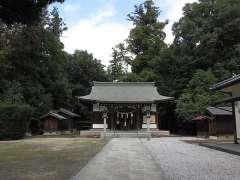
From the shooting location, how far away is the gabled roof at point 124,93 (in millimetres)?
35812

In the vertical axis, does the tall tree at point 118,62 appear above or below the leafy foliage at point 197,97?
above

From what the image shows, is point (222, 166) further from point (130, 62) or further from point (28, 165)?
point (130, 62)

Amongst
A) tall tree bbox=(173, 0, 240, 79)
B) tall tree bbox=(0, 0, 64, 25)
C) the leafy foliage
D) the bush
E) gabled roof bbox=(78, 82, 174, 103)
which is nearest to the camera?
tall tree bbox=(0, 0, 64, 25)

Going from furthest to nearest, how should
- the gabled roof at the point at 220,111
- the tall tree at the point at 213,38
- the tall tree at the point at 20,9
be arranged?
the tall tree at the point at 213,38 → the gabled roof at the point at 220,111 → the tall tree at the point at 20,9

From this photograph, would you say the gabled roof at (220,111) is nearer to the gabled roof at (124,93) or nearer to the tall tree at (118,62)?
the gabled roof at (124,93)

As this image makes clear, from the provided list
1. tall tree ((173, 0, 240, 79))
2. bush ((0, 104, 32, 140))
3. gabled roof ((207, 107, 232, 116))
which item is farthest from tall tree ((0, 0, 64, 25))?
tall tree ((173, 0, 240, 79))

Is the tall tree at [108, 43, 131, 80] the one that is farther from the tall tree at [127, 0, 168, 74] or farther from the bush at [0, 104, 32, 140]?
the bush at [0, 104, 32, 140]

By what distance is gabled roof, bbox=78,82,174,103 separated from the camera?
35812mm

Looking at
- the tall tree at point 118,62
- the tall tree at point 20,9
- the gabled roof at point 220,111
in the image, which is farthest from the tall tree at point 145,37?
the tall tree at point 20,9


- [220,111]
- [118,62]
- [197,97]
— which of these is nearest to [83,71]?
[118,62]

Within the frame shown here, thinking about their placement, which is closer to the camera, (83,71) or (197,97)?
(197,97)

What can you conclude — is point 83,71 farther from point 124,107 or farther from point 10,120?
point 10,120

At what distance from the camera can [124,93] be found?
1572 inches

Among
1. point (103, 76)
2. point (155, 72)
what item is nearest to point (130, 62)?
point (103, 76)
